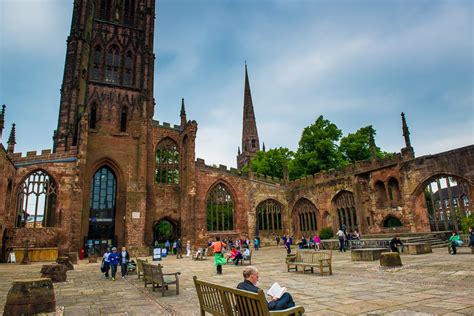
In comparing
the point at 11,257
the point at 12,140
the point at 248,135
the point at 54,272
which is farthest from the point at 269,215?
the point at 248,135

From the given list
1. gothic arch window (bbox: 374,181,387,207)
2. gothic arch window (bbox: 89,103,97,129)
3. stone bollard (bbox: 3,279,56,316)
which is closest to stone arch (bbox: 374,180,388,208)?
gothic arch window (bbox: 374,181,387,207)

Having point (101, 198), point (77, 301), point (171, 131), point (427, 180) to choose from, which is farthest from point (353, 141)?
point (77, 301)

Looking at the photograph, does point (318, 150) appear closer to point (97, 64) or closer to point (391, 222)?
point (391, 222)

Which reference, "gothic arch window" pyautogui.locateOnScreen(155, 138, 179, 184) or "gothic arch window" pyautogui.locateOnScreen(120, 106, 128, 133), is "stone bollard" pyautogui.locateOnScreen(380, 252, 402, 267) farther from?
"gothic arch window" pyautogui.locateOnScreen(120, 106, 128, 133)

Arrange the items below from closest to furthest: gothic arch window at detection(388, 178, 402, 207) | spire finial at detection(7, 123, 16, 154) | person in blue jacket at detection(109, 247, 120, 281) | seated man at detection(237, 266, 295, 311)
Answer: seated man at detection(237, 266, 295, 311) < person in blue jacket at detection(109, 247, 120, 281) < gothic arch window at detection(388, 178, 402, 207) < spire finial at detection(7, 123, 16, 154)

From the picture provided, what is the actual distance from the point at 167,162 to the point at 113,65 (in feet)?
36.5

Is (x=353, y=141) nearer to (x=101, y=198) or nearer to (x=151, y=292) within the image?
(x=101, y=198)

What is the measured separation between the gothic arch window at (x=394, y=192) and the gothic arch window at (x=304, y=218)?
7.56m

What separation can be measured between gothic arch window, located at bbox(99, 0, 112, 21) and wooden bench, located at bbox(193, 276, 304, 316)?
34569 mm

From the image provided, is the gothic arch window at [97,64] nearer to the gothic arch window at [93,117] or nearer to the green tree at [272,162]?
the gothic arch window at [93,117]

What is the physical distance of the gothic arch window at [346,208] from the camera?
82.4 ft

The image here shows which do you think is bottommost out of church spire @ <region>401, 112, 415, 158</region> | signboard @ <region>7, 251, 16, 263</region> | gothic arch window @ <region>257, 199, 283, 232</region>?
signboard @ <region>7, 251, 16, 263</region>

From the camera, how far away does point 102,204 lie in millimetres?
26078

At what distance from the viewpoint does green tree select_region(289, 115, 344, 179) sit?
3378 cm
